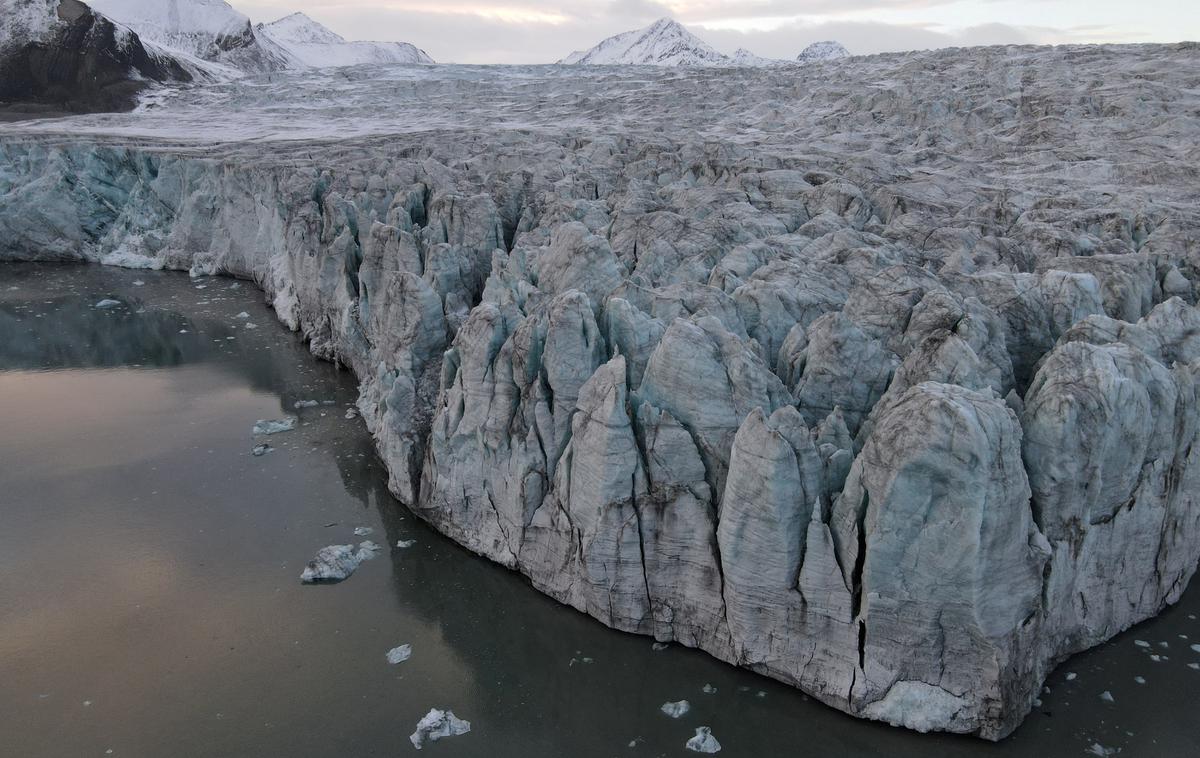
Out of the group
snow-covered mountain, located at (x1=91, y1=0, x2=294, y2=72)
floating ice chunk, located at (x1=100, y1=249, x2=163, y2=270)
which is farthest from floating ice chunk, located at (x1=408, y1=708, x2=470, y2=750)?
snow-covered mountain, located at (x1=91, y1=0, x2=294, y2=72)

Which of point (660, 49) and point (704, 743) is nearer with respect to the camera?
point (704, 743)

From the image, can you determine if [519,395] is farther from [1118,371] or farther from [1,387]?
[1,387]

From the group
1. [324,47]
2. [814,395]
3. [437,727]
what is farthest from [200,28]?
[437,727]

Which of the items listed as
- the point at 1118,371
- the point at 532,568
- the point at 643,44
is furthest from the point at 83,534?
the point at 643,44

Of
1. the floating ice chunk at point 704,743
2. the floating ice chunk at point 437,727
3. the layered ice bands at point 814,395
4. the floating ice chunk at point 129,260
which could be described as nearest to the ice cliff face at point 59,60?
the floating ice chunk at point 129,260

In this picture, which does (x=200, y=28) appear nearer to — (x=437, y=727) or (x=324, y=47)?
(x=324, y=47)

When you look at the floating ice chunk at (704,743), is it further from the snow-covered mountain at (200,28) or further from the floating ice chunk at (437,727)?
the snow-covered mountain at (200,28)
